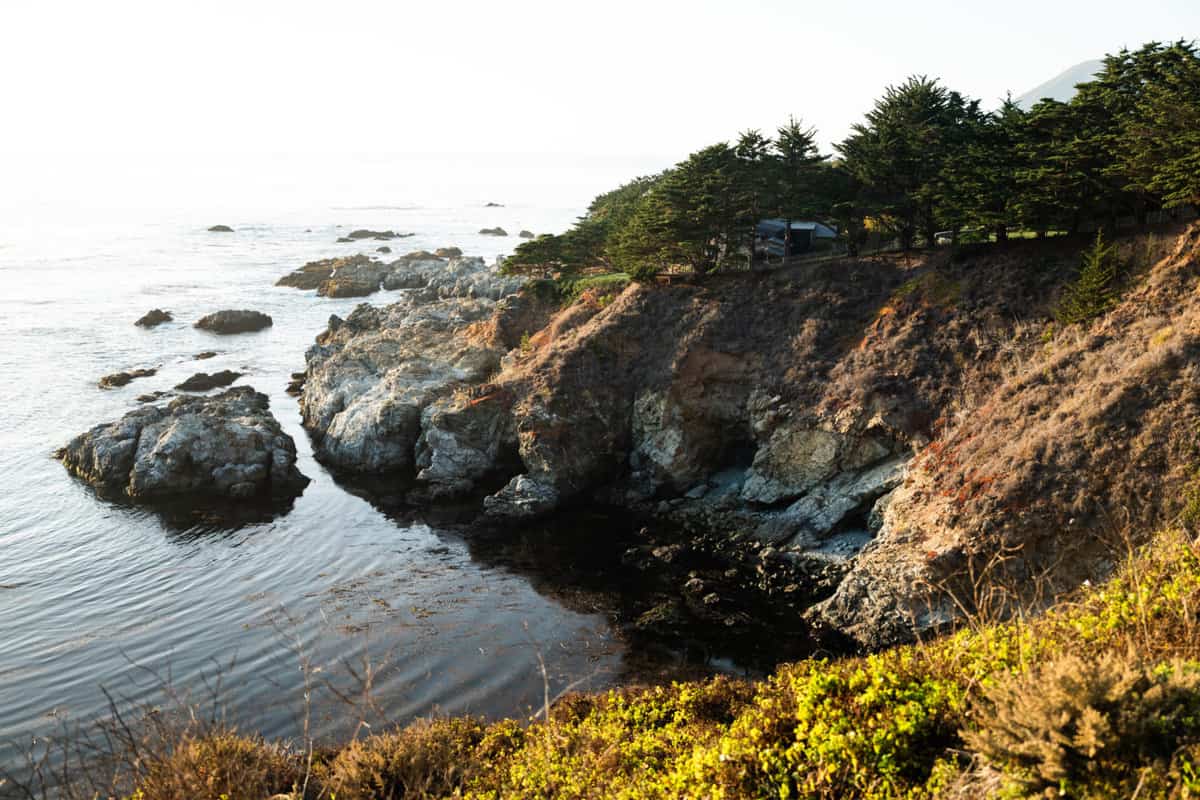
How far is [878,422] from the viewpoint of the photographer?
3494cm

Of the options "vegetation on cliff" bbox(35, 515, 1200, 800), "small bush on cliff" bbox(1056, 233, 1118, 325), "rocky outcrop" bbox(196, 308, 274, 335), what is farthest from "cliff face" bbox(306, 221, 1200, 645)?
"rocky outcrop" bbox(196, 308, 274, 335)

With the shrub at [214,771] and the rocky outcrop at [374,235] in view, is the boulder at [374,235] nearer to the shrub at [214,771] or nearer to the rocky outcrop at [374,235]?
the rocky outcrop at [374,235]

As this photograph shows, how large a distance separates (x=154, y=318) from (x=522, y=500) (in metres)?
67.5

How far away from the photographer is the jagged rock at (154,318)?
271 ft

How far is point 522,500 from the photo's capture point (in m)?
39.9

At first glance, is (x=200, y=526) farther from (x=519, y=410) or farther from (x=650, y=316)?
(x=650, y=316)

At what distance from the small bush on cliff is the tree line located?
11.6 ft

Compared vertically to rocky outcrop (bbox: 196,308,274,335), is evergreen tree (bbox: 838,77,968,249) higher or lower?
higher

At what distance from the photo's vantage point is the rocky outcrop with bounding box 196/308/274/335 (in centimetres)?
8188

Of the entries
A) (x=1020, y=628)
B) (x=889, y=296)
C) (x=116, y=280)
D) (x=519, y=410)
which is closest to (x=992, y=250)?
(x=889, y=296)

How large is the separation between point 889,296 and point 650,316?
14801mm

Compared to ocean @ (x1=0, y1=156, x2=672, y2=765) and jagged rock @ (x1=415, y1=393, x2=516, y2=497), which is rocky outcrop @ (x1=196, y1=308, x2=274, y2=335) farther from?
jagged rock @ (x1=415, y1=393, x2=516, y2=497)

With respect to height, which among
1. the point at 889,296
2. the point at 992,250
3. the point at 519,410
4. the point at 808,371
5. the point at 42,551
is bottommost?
the point at 42,551

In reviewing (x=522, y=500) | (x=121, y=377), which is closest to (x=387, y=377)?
(x=522, y=500)
